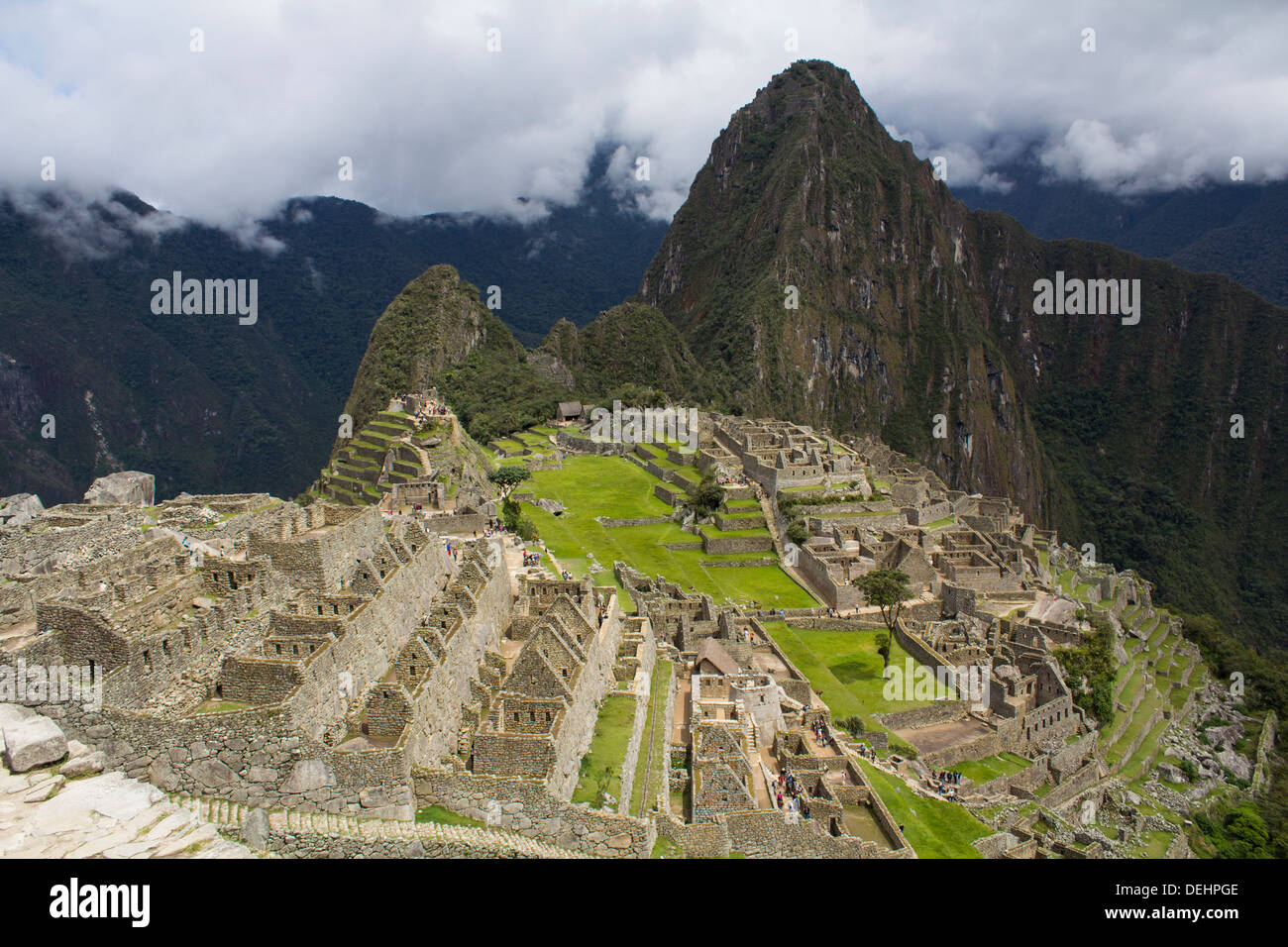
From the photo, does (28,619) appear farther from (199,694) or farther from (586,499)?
(586,499)

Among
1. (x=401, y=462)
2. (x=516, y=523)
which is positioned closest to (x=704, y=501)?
(x=516, y=523)

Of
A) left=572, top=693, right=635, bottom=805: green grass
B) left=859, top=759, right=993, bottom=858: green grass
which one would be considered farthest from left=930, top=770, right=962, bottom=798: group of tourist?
left=572, top=693, right=635, bottom=805: green grass

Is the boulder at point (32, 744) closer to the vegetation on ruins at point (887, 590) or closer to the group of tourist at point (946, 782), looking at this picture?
the group of tourist at point (946, 782)

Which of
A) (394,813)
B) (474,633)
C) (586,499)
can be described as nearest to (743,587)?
(586,499)

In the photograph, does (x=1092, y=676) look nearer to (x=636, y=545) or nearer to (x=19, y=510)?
(x=636, y=545)

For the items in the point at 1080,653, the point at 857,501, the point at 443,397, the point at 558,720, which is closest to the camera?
the point at 558,720
